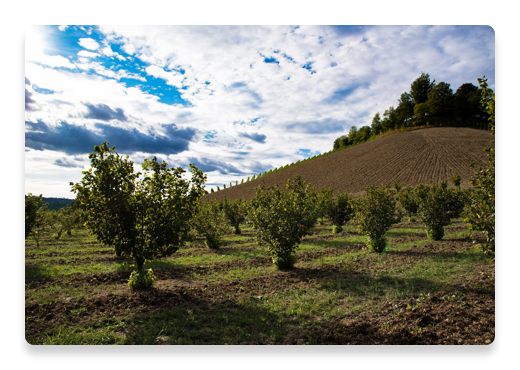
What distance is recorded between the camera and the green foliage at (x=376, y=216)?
501 inches

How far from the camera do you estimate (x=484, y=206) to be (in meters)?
4.86

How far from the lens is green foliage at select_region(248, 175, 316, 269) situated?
34.0 ft

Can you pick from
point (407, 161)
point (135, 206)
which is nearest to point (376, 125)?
point (407, 161)

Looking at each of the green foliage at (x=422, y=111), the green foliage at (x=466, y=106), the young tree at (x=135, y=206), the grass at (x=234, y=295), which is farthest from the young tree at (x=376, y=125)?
the young tree at (x=135, y=206)

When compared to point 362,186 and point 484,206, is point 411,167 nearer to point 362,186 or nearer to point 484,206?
point 362,186

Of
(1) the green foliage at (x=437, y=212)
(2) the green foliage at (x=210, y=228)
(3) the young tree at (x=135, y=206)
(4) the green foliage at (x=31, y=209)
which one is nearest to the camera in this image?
(3) the young tree at (x=135, y=206)

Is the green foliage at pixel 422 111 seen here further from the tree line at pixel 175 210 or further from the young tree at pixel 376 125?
the tree line at pixel 175 210

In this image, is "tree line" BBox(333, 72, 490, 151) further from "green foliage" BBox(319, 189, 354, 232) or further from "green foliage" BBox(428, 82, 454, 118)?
"green foliage" BBox(319, 189, 354, 232)

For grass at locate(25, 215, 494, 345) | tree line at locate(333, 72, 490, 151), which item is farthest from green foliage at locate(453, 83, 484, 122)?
grass at locate(25, 215, 494, 345)

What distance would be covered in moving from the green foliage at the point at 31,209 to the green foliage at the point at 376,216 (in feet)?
64.4

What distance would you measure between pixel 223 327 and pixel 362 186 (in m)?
48.4

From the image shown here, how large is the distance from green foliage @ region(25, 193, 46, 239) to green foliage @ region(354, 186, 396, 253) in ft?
64.4

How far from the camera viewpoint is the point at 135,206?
7.77 meters

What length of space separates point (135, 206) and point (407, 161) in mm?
61038
